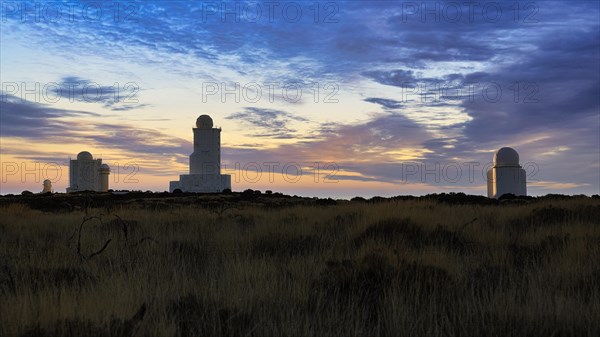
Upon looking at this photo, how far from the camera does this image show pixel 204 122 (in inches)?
1976

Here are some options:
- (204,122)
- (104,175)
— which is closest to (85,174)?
(104,175)

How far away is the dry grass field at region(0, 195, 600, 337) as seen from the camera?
3.69 m

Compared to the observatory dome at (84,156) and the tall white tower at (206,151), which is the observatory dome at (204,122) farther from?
the observatory dome at (84,156)

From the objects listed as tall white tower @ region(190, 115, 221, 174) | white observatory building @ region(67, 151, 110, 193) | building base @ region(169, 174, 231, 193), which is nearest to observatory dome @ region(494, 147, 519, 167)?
building base @ region(169, 174, 231, 193)

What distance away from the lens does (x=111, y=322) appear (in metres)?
3.58

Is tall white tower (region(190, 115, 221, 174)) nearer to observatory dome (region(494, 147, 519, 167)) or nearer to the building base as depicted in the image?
the building base

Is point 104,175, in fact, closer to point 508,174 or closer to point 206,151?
point 206,151

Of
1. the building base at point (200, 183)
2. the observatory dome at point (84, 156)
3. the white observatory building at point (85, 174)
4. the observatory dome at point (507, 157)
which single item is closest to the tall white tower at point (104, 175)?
the white observatory building at point (85, 174)

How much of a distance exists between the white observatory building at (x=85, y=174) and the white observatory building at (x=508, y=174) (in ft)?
145

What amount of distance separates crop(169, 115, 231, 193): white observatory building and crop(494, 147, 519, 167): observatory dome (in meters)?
25.7

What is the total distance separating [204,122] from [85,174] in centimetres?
1783

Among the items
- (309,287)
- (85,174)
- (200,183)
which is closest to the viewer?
(309,287)

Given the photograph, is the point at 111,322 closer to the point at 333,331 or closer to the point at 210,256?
the point at 333,331

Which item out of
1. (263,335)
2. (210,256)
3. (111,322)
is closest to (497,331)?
(263,335)
